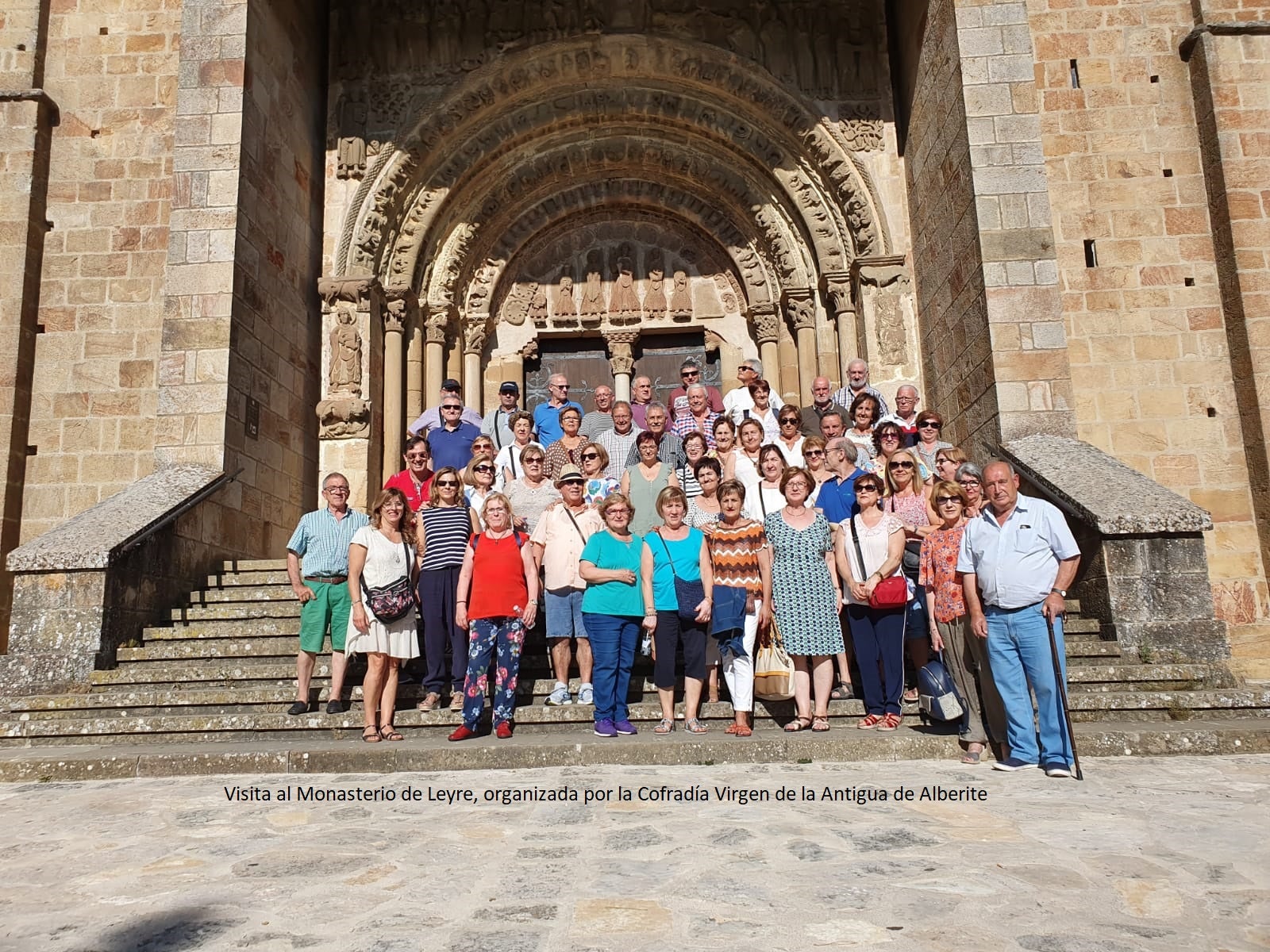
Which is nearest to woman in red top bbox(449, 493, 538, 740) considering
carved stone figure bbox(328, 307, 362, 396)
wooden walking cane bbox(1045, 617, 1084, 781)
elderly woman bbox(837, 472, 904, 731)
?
elderly woman bbox(837, 472, 904, 731)

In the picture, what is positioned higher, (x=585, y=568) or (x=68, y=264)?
(x=68, y=264)

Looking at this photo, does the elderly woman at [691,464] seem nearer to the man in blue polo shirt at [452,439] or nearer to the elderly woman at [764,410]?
the elderly woman at [764,410]

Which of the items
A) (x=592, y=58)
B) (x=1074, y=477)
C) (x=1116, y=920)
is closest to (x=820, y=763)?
(x=1116, y=920)

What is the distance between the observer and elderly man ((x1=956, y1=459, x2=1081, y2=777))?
14.6ft

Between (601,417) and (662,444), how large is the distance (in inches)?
43.5

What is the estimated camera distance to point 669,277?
11102mm

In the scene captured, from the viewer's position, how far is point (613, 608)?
17.2 feet

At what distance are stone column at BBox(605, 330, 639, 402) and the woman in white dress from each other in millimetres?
5496

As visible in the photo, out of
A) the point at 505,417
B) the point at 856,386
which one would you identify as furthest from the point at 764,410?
the point at 505,417

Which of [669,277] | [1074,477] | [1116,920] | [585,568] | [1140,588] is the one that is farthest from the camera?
[669,277]

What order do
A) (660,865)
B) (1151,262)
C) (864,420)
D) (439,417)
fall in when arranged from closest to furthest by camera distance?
1. (660,865)
2. (864,420)
3. (439,417)
4. (1151,262)

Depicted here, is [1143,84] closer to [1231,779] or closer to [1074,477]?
[1074,477]

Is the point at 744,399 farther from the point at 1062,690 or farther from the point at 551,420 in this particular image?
the point at 1062,690

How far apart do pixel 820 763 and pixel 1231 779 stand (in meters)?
1.76
